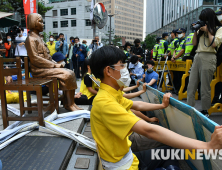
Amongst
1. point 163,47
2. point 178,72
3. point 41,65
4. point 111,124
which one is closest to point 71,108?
point 41,65

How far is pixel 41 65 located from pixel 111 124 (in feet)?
7.74

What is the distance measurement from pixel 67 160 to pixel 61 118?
40.6 inches

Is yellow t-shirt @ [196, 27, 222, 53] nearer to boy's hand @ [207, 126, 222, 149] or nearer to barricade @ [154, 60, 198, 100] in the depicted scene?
barricade @ [154, 60, 198, 100]

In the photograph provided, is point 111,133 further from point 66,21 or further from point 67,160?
point 66,21

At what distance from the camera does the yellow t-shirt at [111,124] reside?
131cm

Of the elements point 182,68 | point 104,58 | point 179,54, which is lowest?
point 182,68

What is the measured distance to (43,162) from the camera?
182 centimetres

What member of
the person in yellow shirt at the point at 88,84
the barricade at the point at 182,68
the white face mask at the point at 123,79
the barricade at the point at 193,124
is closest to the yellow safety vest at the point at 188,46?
the barricade at the point at 182,68

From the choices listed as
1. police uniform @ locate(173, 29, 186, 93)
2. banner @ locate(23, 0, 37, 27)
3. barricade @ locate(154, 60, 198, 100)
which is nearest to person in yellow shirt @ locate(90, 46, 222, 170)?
barricade @ locate(154, 60, 198, 100)

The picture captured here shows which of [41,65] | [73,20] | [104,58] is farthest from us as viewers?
[73,20]

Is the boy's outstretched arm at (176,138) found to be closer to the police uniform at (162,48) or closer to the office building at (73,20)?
the police uniform at (162,48)

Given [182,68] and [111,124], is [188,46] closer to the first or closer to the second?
[182,68]

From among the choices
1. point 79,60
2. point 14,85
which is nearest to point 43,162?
Result: point 14,85

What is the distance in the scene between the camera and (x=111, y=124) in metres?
1.34
